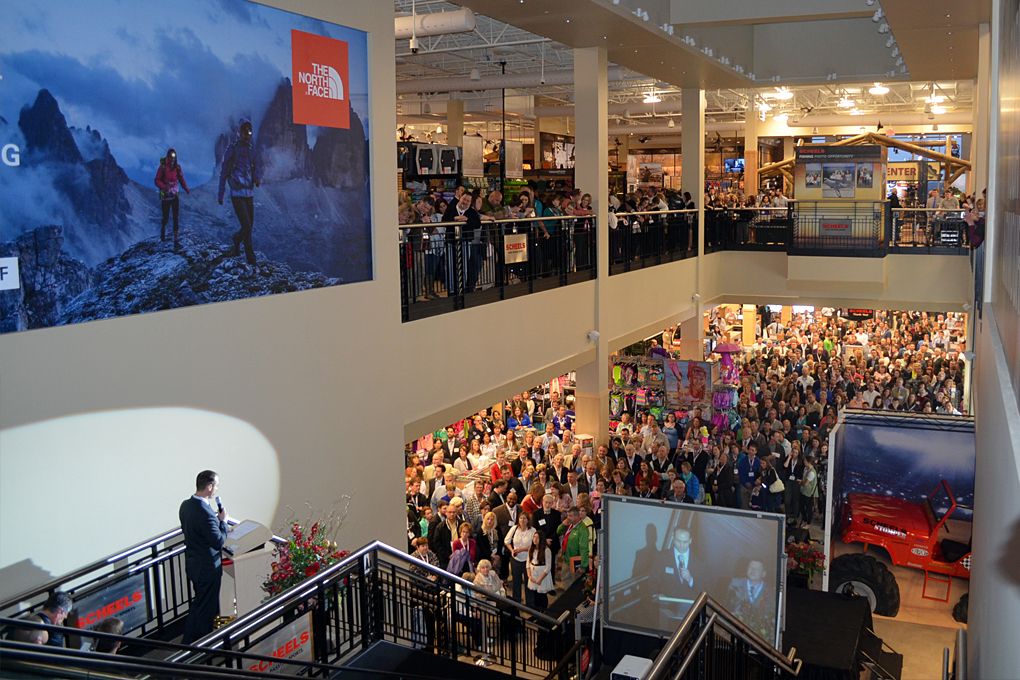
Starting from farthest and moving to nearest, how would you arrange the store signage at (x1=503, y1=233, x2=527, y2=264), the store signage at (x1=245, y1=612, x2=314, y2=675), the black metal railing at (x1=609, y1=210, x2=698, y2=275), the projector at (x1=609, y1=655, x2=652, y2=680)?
the black metal railing at (x1=609, y1=210, x2=698, y2=275)
the store signage at (x1=503, y1=233, x2=527, y2=264)
the projector at (x1=609, y1=655, x2=652, y2=680)
the store signage at (x1=245, y1=612, x2=314, y2=675)

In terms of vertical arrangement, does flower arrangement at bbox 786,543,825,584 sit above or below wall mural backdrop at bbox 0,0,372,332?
below

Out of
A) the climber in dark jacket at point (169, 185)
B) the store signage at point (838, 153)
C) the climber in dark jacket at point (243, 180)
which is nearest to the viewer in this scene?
the climber in dark jacket at point (169, 185)

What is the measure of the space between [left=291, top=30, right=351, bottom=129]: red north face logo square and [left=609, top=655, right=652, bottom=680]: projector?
18.8ft

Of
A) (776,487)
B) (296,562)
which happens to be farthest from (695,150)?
(296,562)

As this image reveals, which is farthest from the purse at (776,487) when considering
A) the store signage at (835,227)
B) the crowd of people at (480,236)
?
the store signage at (835,227)

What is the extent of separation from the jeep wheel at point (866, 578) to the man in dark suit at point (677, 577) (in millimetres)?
2996

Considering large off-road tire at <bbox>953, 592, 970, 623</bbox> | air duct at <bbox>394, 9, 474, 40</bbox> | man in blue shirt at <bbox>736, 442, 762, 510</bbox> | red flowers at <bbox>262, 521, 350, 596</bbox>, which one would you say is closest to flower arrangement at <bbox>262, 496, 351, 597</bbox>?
red flowers at <bbox>262, 521, 350, 596</bbox>

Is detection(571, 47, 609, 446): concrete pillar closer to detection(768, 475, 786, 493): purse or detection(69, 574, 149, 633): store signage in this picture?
detection(768, 475, 786, 493): purse

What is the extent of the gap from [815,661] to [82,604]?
257 inches

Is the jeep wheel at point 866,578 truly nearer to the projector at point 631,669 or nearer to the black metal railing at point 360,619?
the black metal railing at point 360,619

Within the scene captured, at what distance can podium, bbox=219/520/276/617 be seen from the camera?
6.66 m

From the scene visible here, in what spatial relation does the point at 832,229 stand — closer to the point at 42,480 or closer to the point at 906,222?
the point at 906,222

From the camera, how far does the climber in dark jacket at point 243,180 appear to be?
26.3ft

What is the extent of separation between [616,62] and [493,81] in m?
7.20
